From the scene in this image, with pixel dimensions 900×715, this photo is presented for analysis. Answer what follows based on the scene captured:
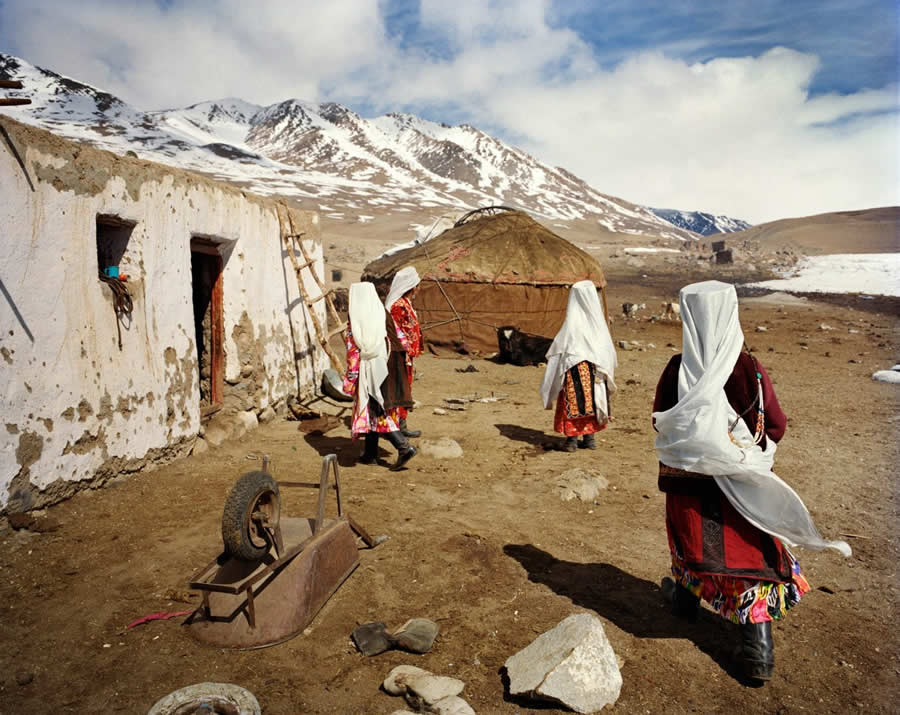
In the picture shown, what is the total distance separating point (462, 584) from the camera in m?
3.30

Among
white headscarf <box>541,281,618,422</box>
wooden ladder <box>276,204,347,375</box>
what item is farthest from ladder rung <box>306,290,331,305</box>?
white headscarf <box>541,281,618,422</box>

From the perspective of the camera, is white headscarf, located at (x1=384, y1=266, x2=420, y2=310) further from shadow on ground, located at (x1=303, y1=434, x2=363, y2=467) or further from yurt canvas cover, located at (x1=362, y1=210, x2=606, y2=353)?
yurt canvas cover, located at (x1=362, y1=210, x2=606, y2=353)

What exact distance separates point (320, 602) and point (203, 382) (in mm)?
3707

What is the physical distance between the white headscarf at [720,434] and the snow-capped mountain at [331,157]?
54.6m

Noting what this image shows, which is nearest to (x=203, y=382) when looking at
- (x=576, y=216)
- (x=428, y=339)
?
(x=428, y=339)

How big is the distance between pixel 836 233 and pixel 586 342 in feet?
201

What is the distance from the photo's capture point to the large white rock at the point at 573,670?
2.32 m

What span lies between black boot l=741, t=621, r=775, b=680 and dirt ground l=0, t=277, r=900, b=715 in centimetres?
8

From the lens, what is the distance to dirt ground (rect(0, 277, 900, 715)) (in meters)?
2.48

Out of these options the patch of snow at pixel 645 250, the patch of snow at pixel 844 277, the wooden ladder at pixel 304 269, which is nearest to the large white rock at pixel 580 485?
the wooden ladder at pixel 304 269

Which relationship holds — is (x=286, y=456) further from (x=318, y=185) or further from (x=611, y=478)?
(x=318, y=185)

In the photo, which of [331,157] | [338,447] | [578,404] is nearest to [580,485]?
[578,404]

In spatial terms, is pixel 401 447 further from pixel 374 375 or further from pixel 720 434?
pixel 720 434

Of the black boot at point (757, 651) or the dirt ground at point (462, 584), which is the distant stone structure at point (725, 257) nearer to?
the dirt ground at point (462, 584)
